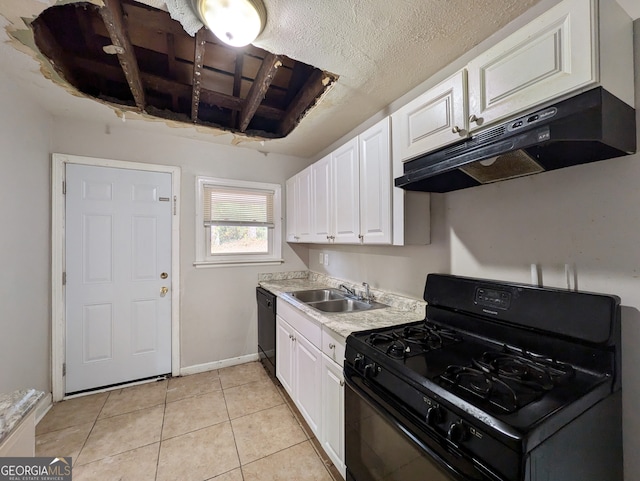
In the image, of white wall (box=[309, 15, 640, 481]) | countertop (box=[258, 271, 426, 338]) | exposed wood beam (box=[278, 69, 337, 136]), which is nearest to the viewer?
white wall (box=[309, 15, 640, 481])

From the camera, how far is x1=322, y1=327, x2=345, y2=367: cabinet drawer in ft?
4.82

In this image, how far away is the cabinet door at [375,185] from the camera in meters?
1.62

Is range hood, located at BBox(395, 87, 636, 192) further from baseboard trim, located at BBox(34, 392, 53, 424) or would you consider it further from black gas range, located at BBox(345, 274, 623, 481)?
baseboard trim, located at BBox(34, 392, 53, 424)

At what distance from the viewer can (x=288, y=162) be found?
3.33 m

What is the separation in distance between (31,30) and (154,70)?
715 mm

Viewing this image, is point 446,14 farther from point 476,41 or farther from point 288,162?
point 288,162

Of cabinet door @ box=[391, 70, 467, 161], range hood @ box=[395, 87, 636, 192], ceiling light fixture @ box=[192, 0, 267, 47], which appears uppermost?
ceiling light fixture @ box=[192, 0, 267, 47]

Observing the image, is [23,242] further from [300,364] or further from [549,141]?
[549,141]

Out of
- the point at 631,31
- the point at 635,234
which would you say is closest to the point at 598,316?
the point at 635,234

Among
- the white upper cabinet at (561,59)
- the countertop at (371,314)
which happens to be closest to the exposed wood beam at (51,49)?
the countertop at (371,314)

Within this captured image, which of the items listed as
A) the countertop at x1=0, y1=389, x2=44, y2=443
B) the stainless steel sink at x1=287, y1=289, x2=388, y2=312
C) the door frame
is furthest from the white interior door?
the countertop at x1=0, y1=389, x2=44, y2=443

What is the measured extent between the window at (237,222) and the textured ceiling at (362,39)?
1.20m

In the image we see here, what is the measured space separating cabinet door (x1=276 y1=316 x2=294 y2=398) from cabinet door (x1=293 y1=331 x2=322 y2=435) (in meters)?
0.10

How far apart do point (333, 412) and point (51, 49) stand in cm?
279
